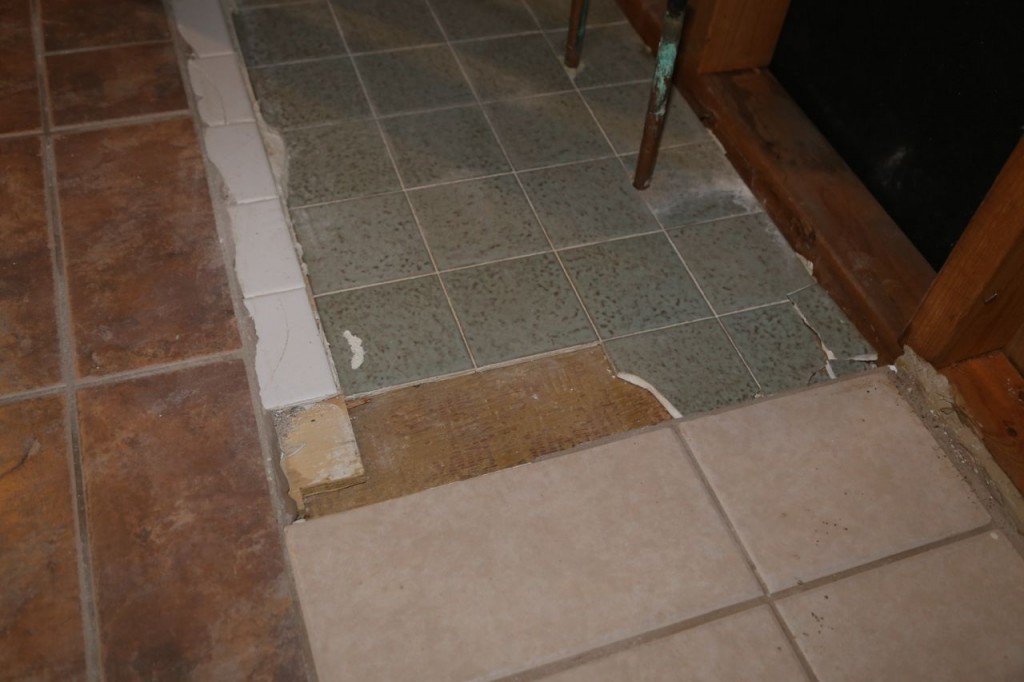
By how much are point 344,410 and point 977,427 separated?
3.41 ft

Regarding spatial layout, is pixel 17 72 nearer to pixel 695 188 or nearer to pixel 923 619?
pixel 695 188

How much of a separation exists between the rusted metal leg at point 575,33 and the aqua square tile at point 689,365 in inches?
31.2

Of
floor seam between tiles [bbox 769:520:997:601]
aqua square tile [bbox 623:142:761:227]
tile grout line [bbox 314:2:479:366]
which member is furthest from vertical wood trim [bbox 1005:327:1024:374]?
tile grout line [bbox 314:2:479:366]

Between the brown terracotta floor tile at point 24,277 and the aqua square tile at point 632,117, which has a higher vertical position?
the aqua square tile at point 632,117

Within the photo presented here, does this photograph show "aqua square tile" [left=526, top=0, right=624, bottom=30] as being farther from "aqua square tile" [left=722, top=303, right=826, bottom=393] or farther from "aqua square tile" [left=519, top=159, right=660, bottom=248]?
"aqua square tile" [left=722, top=303, right=826, bottom=393]

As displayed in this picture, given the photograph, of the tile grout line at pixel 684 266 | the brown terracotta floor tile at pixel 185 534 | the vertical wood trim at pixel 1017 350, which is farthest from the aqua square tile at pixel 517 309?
the vertical wood trim at pixel 1017 350

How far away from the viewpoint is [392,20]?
85.4 inches

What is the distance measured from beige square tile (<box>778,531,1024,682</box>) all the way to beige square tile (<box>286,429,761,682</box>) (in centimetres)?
12

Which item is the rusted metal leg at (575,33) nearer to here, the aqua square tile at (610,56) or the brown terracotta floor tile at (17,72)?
the aqua square tile at (610,56)

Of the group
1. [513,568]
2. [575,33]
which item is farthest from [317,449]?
[575,33]

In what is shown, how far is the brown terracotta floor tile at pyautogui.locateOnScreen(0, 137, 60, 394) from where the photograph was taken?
1.46 metres

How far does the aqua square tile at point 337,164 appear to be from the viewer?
1.78 meters

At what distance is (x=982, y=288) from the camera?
134 centimetres

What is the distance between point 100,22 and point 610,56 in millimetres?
1210
